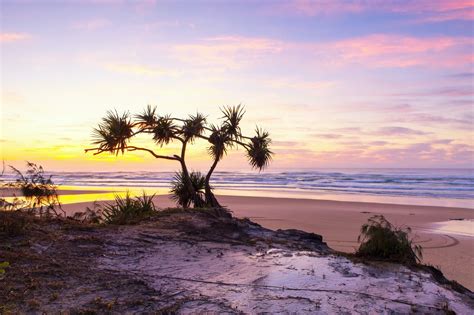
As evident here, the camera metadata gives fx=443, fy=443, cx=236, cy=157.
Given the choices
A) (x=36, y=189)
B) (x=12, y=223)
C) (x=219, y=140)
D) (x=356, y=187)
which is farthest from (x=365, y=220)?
(x=356, y=187)

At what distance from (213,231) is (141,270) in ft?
9.84

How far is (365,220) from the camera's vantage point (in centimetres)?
1744

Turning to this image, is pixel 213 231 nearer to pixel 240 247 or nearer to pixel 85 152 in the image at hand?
pixel 240 247

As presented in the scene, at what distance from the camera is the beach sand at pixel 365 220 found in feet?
33.5

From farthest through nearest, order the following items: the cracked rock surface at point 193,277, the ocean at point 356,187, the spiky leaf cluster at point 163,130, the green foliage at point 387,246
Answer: the ocean at point 356,187 < the spiky leaf cluster at point 163,130 < the green foliage at point 387,246 < the cracked rock surface at point 193,277

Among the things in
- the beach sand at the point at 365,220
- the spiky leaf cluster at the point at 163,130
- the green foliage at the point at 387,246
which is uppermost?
the spiky leaf cluster at the point at 163,130

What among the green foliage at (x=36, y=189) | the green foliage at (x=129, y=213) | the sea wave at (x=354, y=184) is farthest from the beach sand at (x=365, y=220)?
the sea wave at (x=354, y=184)

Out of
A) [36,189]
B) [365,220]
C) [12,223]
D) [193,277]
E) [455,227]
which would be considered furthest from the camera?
[365,220]

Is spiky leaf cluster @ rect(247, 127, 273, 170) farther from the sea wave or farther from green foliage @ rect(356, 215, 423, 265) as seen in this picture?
the sea wave

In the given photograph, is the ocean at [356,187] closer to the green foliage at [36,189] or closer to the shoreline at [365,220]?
the shoreline at [365,220]

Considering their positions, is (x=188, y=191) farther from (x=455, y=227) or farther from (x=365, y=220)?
(x=455, y=227)

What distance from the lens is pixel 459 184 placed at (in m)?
42.0

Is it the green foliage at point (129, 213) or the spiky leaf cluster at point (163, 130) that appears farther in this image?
the spiky leaf cluster at point (163, 130)

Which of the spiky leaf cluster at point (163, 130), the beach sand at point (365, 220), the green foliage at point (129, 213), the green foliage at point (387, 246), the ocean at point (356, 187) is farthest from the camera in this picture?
the ocean at point (356, 187)
